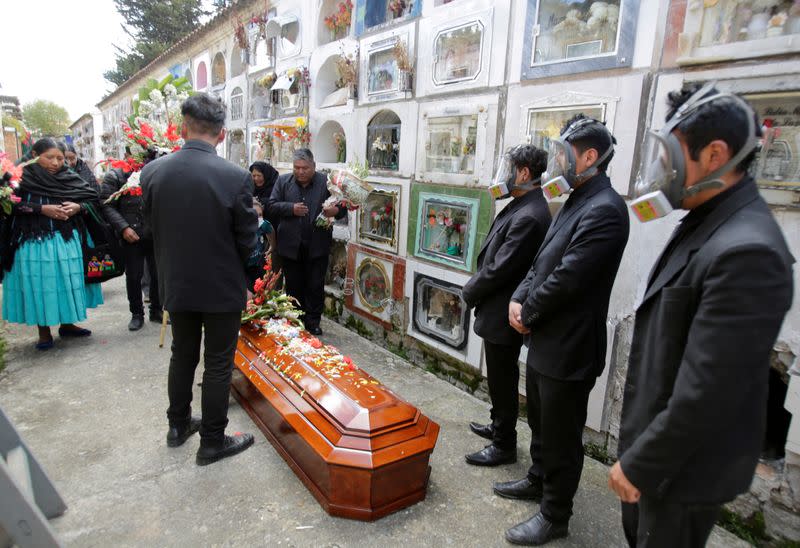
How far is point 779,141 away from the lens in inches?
81.0

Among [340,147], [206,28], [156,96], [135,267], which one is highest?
[206,28]

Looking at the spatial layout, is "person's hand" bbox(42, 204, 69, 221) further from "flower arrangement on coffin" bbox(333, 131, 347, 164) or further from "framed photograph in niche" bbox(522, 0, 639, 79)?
"framed photograph in niche" bbox(522, 0, 639, 79)

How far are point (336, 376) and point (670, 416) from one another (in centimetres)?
180

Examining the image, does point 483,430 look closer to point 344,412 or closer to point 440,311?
point 344,412

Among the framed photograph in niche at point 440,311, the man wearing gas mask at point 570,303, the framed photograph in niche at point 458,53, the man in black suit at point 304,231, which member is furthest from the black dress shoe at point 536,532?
the framed photograph in niche at point 458,53

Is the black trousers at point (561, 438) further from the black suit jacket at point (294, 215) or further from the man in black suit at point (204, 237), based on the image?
the black suit jacket at point (294, 215)

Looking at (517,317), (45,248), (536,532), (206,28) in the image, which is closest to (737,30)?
(517,317)

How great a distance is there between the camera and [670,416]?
1.11 metres

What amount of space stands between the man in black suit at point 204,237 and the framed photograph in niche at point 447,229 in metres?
1.76

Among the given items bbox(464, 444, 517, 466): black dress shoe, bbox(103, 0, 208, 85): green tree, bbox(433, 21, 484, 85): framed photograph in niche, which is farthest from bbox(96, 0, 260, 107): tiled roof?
bbox(103, 0, 208, 85): green tree

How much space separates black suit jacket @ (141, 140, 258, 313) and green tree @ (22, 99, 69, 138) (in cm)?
4477

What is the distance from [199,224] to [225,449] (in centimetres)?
130

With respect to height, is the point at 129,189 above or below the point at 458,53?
below

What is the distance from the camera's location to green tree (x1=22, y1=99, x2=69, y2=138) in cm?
3788
